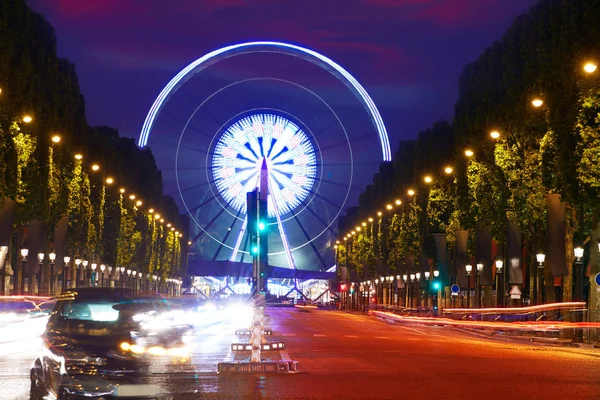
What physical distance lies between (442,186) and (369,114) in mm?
26459

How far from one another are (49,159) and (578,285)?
37.5 metres

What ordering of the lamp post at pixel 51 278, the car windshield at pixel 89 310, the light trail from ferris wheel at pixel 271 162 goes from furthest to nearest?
the light trail from ferris wheel at pixel 271 162
the lamp post at pixel 51 278
the car windshield at pixel 89 310

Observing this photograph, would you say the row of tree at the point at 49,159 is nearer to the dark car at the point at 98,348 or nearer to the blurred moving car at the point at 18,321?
the blurred moving car at the point at 18,321

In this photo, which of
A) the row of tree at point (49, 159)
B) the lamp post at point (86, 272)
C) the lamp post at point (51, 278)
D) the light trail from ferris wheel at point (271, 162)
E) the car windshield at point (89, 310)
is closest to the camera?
the car windshield at point (89, 310)

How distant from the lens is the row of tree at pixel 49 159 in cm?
6444

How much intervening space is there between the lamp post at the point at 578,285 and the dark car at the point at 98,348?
33600 millimetres

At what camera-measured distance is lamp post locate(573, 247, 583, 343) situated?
1922 inches

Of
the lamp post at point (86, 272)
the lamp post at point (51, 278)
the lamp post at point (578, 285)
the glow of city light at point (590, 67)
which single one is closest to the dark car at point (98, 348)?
the glow of city light at point (590, 67)

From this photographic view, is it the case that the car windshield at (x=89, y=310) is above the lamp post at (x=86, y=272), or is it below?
below

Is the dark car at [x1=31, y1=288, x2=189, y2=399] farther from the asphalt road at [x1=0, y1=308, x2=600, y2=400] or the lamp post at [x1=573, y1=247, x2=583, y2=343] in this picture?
the lamp post at [x1=573, y1=247, x2=583, y2=343]

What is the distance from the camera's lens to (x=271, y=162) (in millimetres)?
126812

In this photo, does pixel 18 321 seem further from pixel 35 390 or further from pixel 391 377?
pixel 35 390

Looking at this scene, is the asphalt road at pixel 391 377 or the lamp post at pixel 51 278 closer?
the asphalt road at pixel 391 377

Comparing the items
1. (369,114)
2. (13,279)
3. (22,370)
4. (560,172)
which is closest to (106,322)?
(22,370)
